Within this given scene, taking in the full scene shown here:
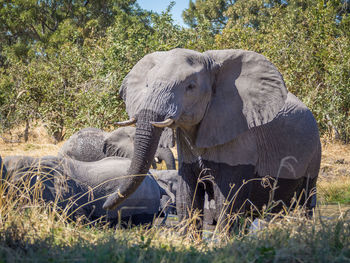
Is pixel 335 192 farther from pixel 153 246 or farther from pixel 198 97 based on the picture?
pixel 153 246

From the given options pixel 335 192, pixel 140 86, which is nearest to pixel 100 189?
pixel 140 86

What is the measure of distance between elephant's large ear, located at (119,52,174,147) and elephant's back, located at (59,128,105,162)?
3.57m

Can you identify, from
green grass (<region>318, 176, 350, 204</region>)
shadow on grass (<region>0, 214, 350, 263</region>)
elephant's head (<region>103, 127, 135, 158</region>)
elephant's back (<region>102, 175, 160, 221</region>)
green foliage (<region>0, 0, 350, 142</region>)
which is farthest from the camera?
green foliage (<region>0, 0, 350, 142</region>)

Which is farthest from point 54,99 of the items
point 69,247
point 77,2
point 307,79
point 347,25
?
point 77,2

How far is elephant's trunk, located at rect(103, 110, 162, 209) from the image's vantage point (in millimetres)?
3957

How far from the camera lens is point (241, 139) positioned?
4.52 meters

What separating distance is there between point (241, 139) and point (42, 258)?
7.45 feet

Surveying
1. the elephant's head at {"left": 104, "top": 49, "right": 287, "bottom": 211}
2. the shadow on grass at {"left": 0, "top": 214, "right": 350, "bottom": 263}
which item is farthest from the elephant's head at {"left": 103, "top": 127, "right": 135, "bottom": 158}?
the shadow on grass at {"left": 0, "top": 214, "right": 350, "bottom": 263}

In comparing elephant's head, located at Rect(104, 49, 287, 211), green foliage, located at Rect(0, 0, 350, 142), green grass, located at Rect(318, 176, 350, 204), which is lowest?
green grass, located at Rect(318, 176, 350, 204)

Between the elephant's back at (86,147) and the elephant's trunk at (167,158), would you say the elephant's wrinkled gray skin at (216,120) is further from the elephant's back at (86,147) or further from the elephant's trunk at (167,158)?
the elephant's trunk at (167,158)

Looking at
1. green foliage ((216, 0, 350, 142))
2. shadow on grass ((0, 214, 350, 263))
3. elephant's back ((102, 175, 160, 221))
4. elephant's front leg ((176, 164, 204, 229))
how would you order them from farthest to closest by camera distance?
green foliage ((216, 0, 350, 142)) < elephant's back ((102, 175, 160, 221)) < elephant's front leg ((176, 164, 204, 229)) < shadow on grass ((0, 214, 350, 263))

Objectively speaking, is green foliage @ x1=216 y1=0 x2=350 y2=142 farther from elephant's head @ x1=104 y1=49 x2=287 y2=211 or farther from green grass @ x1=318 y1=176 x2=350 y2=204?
elephant's head @ x1=104 y1=49 x2=287 y2=211

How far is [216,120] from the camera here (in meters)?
4.46

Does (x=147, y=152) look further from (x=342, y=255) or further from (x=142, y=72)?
(x=342, y=255)
